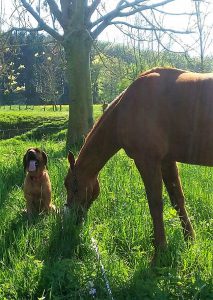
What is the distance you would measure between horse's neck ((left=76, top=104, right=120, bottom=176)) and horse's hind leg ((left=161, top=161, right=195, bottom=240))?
0.60 metres

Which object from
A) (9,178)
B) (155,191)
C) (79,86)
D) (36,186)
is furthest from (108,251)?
(79,86)

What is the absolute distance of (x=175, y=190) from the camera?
14.4 ft

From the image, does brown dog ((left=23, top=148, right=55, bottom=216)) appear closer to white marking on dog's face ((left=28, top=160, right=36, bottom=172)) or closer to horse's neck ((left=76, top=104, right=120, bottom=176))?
Result: white marking on dog's face ((left=28, top=160, right=36, bottom=172))

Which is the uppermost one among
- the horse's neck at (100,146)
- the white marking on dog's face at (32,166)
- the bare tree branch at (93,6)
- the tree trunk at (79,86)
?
the bare tree branch at (93,6)

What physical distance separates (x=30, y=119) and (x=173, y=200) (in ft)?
61.8

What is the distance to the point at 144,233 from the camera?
4.14 metres

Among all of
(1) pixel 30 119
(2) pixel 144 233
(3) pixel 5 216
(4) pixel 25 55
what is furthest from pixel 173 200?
(4) pixel 25 55

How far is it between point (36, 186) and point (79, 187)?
75 cm

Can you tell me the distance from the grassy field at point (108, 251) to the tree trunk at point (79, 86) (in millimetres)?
4276

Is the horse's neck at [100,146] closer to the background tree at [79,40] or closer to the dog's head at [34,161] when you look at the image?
the dog's head at [34,161]

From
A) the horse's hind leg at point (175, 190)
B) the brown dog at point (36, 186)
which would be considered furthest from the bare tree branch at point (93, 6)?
the horse's hind leg at point (175, 190)

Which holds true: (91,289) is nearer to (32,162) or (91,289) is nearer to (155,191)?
(155,191)

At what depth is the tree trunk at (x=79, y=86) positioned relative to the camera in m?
9.74

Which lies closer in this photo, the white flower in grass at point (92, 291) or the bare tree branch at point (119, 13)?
the white flower in grass at point (92, 291)
